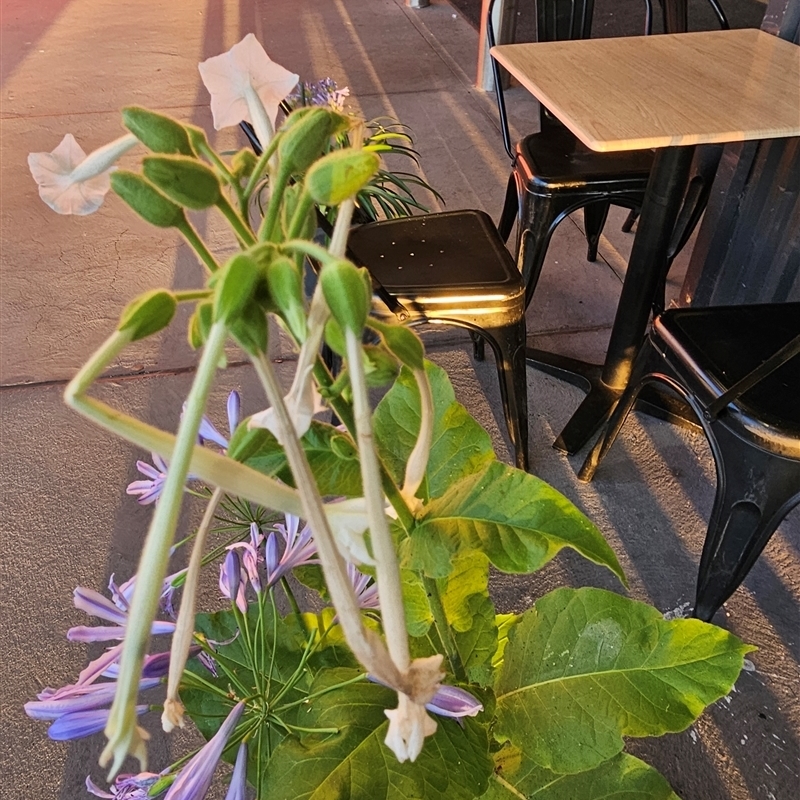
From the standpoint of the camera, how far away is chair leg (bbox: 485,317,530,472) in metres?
1.37

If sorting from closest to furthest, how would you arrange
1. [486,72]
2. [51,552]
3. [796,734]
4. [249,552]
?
[249,552]
[796,734]
[51,552]
[486,72]

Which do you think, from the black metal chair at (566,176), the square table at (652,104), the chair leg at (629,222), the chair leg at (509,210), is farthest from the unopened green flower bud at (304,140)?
the chair leg at (629,222)

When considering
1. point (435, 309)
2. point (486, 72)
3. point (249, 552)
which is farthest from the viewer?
point (486, 72)

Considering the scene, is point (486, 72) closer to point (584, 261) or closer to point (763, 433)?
point (584, 261)

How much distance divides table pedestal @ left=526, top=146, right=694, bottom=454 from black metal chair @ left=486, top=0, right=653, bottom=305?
174 millimetres

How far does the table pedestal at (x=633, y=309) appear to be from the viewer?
4.45 ft

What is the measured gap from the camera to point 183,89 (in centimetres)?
351

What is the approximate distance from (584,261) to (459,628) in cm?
194

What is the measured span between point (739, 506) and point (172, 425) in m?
1.26

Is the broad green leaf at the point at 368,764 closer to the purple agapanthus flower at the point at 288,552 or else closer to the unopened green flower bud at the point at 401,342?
the purple agapanthus flower at the point at 288,552

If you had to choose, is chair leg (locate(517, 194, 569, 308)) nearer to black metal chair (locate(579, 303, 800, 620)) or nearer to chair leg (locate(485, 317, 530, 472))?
chair leg (locate(485, 317, 530, 472))

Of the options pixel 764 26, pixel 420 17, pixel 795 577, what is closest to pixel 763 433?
pixel 795 577

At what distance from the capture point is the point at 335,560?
8.1 inches

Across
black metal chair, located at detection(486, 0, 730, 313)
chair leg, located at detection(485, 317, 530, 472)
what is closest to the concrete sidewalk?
chair leg, located at detection(485, 317, 530, 472)
